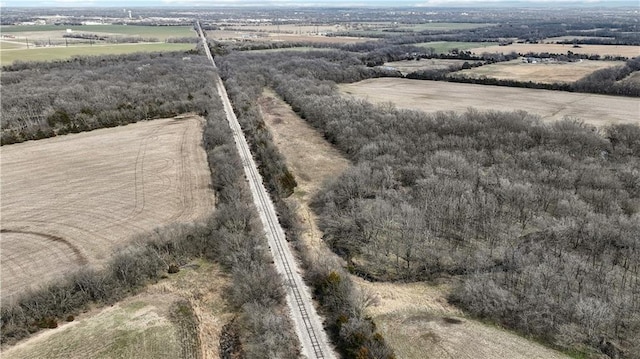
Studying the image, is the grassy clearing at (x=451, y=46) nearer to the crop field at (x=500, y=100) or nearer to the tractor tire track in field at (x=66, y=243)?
the crop field at (x=500, y=100)

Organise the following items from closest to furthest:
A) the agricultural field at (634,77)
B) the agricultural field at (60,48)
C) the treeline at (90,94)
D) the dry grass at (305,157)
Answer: the dry grass at (305,157) < the treeline at (90,94) < the agricultural field at (634,77) < the agricultural field at (60,48)

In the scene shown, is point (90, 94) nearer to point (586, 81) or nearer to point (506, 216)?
point (506, 216)

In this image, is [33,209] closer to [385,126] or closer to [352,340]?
[352,340]

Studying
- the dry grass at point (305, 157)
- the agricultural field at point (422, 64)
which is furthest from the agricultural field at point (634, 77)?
the dry grass at point (305, 157)

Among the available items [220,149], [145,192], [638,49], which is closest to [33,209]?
[145,192]

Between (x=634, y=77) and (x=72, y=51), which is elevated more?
(x=72, y=51)

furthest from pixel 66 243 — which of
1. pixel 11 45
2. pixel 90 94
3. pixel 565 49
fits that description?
pixel 565 49
